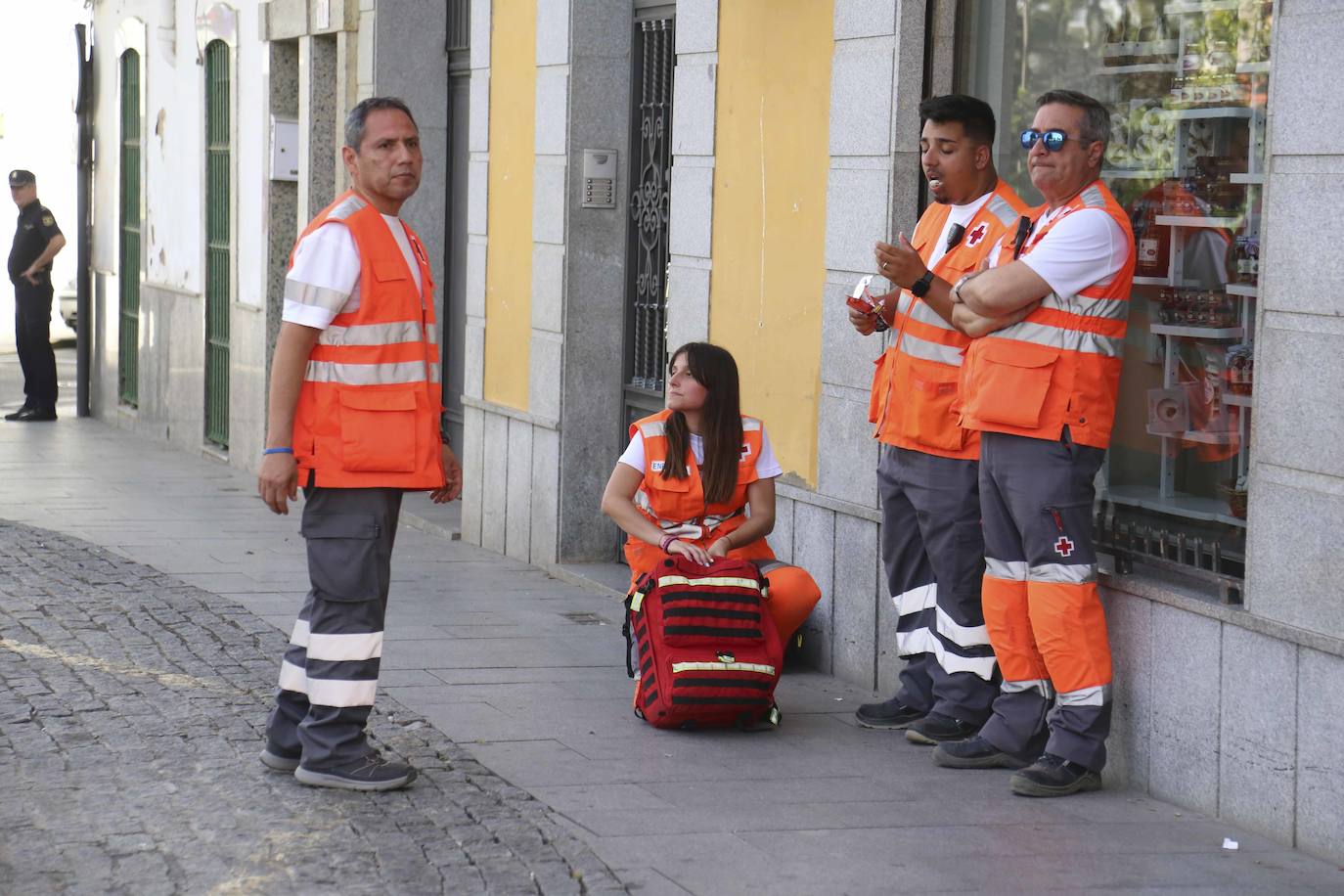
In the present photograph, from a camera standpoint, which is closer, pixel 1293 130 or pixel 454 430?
pixel 1293 130

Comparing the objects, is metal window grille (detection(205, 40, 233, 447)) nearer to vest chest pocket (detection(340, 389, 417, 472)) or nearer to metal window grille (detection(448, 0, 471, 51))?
metal window grille (detection(448, 0, 471, 51))

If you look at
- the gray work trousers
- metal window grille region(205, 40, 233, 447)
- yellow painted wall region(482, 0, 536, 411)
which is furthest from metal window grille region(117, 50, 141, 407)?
the gray work trousers

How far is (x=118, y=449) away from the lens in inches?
621

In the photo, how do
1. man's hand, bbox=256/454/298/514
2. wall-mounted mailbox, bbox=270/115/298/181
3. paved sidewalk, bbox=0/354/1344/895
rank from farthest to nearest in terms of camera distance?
wall-mounted mailbox, bbox=270/115/298/181 → man's hand, bbox=256/454/298/514 → paved sidewalk, bbox=0/354/1344/895

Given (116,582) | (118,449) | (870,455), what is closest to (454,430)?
(116,582)

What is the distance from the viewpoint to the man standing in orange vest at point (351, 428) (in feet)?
18.9

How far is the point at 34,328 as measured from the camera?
680 inches

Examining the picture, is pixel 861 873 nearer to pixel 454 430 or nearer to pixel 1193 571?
pixel 1193 571

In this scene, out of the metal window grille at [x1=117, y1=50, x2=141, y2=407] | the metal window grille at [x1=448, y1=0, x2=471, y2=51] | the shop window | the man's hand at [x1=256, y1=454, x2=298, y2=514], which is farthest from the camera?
the metal window grille at [x1=117, y1=50, x2=141, y2=407]

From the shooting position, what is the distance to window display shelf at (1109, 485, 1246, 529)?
5977mm

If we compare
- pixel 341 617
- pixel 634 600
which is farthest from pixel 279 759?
pixel 634 600

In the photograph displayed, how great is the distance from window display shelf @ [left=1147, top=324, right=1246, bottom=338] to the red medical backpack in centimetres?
153

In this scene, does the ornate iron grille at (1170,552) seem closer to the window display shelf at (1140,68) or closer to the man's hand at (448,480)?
the window display shelf at (1140,68)

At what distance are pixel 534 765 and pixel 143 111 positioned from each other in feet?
40.7
